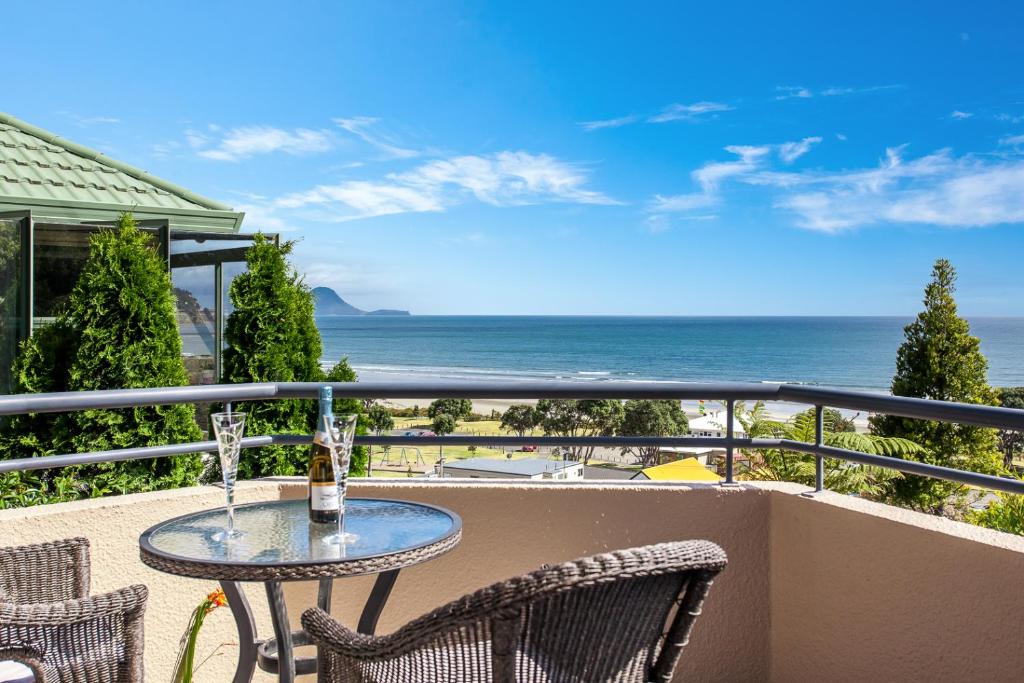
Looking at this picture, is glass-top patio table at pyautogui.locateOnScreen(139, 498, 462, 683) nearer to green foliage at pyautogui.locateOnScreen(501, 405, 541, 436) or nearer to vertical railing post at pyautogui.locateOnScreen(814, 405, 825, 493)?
vertical railing post at pyautogui.locateOnScreen(814, 405, 825, 493)

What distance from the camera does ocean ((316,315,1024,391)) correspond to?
51062 millimetres

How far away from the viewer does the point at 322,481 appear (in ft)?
7.07

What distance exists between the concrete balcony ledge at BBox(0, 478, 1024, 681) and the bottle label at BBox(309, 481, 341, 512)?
0.86 meters

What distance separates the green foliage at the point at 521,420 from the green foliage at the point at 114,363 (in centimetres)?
2659

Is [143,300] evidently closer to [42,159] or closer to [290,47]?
[42,159]

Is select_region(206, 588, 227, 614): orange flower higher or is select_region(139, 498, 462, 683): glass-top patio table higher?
select_region(139, 498, 462, 683): glass-top patio table

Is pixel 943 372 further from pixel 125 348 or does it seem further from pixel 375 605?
pixel 375 605

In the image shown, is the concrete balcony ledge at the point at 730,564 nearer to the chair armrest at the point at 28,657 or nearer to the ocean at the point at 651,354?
the chair armrest at the point at 28,657

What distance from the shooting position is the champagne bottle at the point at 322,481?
6.93 ft

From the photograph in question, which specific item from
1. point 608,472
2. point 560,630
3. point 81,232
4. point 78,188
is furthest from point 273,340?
point 608,472

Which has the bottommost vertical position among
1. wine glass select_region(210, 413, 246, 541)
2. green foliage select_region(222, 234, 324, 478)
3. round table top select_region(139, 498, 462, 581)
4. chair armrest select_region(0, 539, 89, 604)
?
chair armrest select_region(0, 539, 89, 604)

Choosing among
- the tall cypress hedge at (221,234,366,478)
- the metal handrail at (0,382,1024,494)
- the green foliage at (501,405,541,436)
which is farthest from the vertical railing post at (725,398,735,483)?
the green foliage at (501,405,541,436)

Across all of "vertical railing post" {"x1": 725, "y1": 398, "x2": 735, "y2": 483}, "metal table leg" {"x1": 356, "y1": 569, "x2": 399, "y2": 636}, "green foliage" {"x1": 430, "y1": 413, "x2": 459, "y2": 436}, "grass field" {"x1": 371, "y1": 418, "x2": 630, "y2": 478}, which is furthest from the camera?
"green foliage" {"x1": 430, "y1": 413, "x2": 459, "y2": 436}

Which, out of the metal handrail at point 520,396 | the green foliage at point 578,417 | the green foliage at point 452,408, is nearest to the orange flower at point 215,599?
the metal handrail at point 520,396
